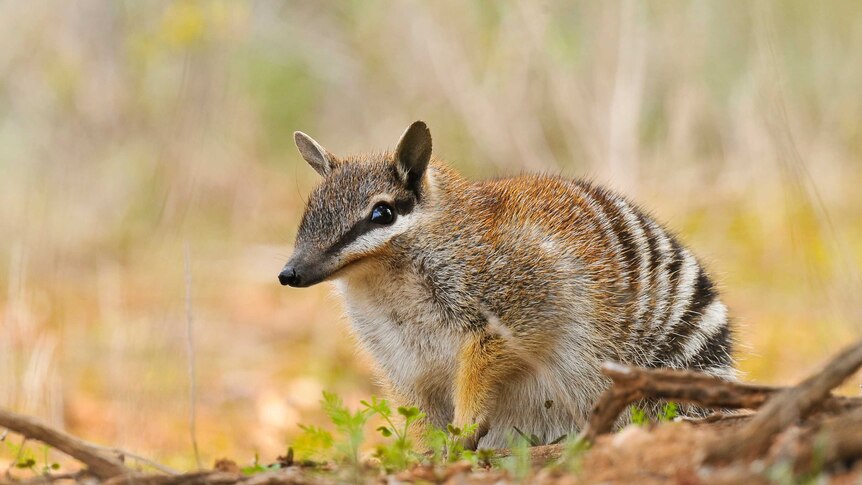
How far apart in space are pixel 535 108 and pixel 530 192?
5.84m

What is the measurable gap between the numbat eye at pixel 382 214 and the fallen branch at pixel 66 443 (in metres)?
1.68

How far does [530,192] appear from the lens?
4801mm

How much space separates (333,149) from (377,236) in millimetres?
8306

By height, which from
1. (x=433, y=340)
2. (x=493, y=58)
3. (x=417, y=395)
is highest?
(x=493, y=58)

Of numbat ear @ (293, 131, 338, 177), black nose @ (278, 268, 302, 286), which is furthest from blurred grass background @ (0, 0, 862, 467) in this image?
black nose @ (278, 268, 302, 286)

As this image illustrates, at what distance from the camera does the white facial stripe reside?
4.33 metres

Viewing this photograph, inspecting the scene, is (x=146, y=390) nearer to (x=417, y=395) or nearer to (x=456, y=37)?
(x=417, y=395)

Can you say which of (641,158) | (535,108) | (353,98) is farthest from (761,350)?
(353,98)

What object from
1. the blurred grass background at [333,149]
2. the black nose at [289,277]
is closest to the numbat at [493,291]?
the black nose at [289,277]

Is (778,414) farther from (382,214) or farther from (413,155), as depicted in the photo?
(413,155)

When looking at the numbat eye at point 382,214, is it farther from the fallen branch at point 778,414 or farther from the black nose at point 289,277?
the fallen branch at point 778,414

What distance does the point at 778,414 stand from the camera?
2.60 meters

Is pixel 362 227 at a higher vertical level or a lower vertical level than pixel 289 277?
higher

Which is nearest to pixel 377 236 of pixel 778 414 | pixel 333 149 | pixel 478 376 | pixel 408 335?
pixel 408 335
